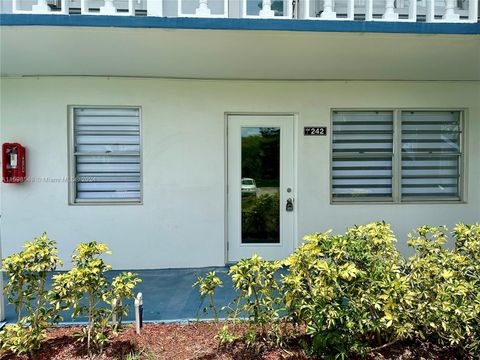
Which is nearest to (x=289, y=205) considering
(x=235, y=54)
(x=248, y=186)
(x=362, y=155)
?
(x=248, y=186)

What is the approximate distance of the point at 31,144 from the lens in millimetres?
4953

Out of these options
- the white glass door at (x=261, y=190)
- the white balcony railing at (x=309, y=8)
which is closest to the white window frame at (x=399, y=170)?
the white glass door at (x=261, y=190)

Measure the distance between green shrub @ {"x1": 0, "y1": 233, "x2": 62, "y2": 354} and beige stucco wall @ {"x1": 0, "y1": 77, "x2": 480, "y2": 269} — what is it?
2.20m

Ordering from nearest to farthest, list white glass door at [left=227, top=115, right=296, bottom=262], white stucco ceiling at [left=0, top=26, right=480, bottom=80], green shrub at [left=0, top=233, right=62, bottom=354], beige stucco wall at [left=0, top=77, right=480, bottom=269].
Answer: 1. green shrub at [left=0, top=233, right=62, bottom=354]
2. white stucco ceiling at [left=0, top=26, right=480, bottom=80]
3. beige stucco wall at [left=0, top=77, right=480, bottom=269]
4. white glass door at [left=227, top=115, right=296, bottom=262]

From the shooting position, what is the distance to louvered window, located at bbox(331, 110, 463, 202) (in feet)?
17.4

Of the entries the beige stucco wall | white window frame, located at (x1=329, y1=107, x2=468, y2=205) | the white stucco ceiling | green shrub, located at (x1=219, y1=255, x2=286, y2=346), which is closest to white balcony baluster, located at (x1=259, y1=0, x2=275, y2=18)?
the white stucco ceiling

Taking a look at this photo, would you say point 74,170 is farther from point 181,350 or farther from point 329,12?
point 329,12

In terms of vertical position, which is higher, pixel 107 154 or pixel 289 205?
pixel 107 154

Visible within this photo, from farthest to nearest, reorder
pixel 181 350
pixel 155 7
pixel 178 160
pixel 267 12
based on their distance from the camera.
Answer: pixel 178 160 → pixel 267 12 → pixel 155 7 → pixel 181 350

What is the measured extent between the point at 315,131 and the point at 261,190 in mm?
1222

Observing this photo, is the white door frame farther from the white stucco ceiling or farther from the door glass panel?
the white stucco ceiling

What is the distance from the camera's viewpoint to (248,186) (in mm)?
5242

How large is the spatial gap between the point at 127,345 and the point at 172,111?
3.24 m

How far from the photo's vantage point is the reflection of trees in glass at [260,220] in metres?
5.25
